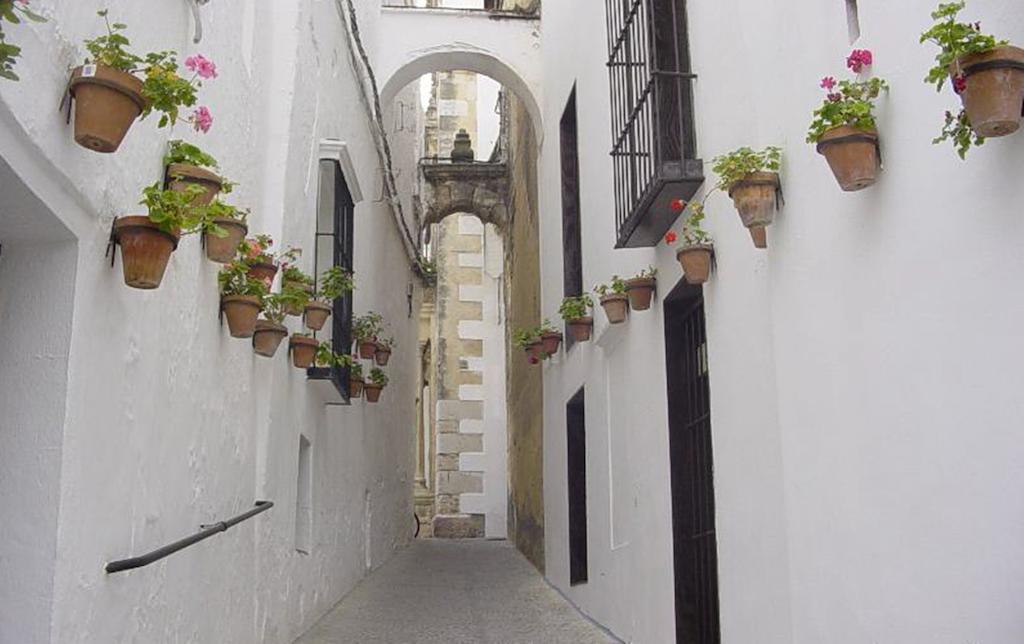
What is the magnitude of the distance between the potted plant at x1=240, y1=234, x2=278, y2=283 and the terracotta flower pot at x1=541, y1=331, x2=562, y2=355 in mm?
4569

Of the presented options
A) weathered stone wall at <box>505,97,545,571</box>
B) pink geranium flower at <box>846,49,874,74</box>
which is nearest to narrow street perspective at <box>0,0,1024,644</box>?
pink geranium flower at <box>846,49,874,74</box>

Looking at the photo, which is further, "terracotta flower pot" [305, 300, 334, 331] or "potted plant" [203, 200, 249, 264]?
"terracotta flower pot" [305, 300, 334, 331]

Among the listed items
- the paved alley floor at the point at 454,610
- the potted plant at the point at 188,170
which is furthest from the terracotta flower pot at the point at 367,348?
the potted plant at the point at 188,170

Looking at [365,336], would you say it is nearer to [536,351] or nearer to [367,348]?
[367,348]

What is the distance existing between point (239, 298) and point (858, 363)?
2.82 meters

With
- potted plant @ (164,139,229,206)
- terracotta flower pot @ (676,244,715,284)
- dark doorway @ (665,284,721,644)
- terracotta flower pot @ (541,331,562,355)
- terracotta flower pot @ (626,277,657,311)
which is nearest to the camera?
potted plant @ (164,139,229,206)

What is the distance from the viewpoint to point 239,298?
500 cm

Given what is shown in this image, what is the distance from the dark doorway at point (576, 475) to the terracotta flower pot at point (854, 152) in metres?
6.03

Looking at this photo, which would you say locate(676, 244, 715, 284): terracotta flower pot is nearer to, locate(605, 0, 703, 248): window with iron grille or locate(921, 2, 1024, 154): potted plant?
locate(605, 0, 703, 248): window with iron grille

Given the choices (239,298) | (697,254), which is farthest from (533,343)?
(239,298)

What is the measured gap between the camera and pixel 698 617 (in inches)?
218

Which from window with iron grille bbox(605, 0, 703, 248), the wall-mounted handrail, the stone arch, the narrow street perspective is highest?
the stone arch

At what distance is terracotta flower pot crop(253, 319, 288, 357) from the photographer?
5602 mm

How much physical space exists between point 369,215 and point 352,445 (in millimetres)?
2254
